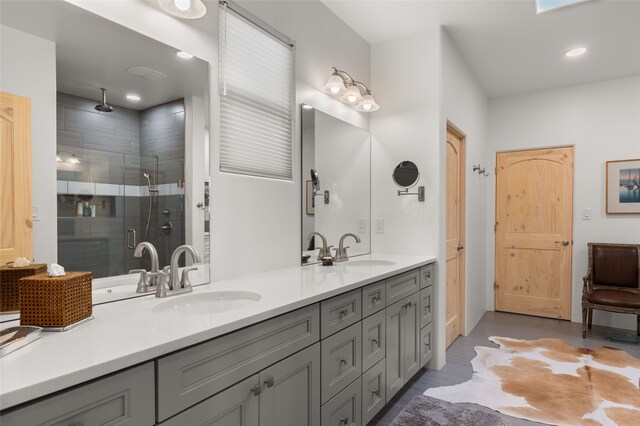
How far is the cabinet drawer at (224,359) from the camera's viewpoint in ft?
3.12

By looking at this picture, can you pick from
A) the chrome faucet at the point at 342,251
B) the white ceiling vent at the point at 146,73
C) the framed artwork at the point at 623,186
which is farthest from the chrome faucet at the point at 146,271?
the framed artwork at the point at 623,186

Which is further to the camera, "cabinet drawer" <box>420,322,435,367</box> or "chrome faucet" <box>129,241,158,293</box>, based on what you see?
"cabinet drawer" <box>420,322,435,367</box>

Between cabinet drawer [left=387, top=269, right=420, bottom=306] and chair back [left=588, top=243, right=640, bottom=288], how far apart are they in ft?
8.62

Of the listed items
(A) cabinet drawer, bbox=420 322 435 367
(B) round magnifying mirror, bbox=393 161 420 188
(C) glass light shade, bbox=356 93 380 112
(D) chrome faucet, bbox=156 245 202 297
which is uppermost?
(C) glass light shade, bbox=356 93 380 112

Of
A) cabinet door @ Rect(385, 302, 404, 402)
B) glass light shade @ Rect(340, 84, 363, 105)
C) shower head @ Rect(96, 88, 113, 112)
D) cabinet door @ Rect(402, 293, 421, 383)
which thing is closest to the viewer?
shower head @ Rect(96, 88, 113, 112)

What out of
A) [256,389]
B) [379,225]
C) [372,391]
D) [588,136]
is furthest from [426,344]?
[588,136]

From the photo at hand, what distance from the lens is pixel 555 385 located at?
2.61 m

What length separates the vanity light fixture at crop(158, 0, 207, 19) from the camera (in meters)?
1.50

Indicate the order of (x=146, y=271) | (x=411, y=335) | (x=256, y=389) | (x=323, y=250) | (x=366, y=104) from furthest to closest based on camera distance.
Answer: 1. (x=366, y=104)
2. (x=323, y=250)
3. (x=411, y=335)
4. (x=146, y=271)
5. (x=256, y=389)

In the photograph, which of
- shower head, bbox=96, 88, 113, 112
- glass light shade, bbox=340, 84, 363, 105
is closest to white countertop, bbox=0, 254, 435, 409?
shower head, bbox=96, 88, 113, 112

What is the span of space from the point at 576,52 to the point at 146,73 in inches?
146

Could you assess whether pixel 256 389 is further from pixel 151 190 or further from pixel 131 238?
pixel 151 190

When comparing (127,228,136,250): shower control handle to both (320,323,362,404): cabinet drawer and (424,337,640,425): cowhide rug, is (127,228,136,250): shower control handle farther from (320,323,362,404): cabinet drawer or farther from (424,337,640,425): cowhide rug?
(424,337,640,425): cowhide rug

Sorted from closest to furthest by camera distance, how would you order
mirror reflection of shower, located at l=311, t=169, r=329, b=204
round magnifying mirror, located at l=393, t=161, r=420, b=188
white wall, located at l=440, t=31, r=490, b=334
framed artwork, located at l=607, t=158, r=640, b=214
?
1. mirror reflection of shower, located at l=311, t=169, r=329, b=204
2. round magnifying mirror, located at l=393, t=161, r=420, b=188
3. white wall, located at l=440, t=31, r=490, b=334
4. framed artwork, located at l=607, t=158, r=640, b=214
